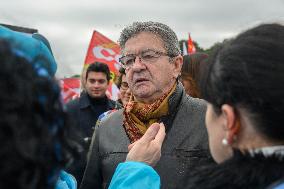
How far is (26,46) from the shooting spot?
3.66 ft

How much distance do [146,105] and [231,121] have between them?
130cm

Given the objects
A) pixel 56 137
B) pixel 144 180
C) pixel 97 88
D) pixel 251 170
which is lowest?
pixel 97 88

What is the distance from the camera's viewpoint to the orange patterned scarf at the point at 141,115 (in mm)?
2627

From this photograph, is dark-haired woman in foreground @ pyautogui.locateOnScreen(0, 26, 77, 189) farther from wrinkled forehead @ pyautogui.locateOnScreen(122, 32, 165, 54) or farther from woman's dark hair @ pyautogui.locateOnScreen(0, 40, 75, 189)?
wrinkled forehead @ pyautogui.locateOnScreen(122, 32, 165, 54)

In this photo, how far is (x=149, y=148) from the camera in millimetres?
1955

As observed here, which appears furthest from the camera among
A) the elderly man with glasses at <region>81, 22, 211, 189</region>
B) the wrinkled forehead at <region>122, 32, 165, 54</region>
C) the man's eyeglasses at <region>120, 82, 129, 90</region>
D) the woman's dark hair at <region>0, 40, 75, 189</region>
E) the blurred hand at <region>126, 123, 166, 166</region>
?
the man's eyeglasses at <region>120, 82, 129, 90</region>

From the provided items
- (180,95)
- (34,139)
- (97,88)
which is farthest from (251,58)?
(97,88)

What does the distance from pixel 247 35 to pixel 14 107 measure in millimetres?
874

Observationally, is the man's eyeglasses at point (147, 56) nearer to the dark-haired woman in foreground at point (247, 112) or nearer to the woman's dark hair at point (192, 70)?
the woman's dark hair at point (192, 70)

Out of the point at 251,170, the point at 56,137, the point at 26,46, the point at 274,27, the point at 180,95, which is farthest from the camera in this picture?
the point at 180,95

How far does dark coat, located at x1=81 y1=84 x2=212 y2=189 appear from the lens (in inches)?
96.6

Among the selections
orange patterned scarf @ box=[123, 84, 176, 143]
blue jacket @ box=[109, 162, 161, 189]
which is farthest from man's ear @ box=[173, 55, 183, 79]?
blue jacket @ box=[109, 162, 161, 189]

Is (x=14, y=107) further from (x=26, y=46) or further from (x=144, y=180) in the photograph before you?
(x=144, y=180)

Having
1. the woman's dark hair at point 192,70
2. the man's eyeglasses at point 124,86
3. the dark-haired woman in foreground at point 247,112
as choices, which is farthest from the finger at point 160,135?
the man's eyeglasses at point 124,86
